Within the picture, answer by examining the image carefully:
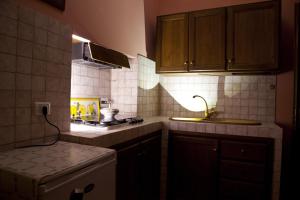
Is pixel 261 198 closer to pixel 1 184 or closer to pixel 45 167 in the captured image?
pixel 45 167

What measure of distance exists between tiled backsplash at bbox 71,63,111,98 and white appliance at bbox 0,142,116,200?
838 millimetres

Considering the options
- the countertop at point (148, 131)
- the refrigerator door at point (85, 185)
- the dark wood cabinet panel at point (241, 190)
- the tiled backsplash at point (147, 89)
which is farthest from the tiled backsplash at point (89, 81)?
the dark wood cabinet panel at point (241, 190)

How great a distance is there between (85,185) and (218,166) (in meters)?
1.50

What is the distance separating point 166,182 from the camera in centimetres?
231

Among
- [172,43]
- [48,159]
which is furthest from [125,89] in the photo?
[48,159]

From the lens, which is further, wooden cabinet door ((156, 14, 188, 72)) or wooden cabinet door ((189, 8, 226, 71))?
wooden cabinet door ((156, 14, 188, 72))

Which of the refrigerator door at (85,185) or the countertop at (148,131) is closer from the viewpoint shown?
the refrigerator door at (85,185)

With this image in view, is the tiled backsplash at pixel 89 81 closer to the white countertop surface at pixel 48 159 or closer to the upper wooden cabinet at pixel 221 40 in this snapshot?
the upper wooden cabinet at pixel 221 40

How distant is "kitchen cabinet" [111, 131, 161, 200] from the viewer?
160 centimetres

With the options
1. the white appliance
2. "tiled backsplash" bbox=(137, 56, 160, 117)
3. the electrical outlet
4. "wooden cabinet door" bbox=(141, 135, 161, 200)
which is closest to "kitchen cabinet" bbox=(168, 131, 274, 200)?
"wooden cabinet door" bbox=(141, 135, 161, 200)

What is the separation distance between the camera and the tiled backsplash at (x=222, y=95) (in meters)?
2.50

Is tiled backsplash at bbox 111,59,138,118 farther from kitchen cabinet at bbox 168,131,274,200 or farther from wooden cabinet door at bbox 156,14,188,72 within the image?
kitchen cabinet at bbox 168,131,274,200

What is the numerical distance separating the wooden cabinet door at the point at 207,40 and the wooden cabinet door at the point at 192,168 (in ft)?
2.77

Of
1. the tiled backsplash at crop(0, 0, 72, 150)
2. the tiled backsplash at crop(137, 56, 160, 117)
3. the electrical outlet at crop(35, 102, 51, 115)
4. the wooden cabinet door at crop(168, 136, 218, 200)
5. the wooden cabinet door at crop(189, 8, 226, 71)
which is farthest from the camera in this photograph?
the tiled backsplash at crop(137, 56, 160, 117)
